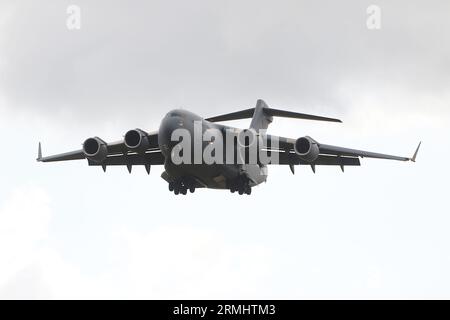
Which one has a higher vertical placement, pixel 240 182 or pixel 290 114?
pixel 290 114

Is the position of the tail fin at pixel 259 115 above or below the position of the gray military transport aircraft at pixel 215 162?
above

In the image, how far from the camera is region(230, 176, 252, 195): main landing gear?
32.8m

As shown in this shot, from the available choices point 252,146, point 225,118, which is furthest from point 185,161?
point 225,118

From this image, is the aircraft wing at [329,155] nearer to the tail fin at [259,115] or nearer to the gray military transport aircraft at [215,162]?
the gray military transport aircraft at [215,162]

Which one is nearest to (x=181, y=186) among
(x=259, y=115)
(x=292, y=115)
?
(x=292, y=115)

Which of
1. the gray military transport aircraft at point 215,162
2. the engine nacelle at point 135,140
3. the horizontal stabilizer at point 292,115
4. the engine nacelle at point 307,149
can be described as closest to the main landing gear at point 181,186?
the gray military transport aircraft at point 215,162

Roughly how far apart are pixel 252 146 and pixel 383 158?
4561 mm

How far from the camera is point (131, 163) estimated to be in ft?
115

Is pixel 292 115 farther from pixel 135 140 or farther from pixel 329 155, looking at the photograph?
pixel 135 140

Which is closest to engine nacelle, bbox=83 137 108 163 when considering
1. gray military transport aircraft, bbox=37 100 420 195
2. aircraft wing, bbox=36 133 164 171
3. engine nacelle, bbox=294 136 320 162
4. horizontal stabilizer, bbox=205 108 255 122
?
gray military transport aircraft, bbox=37 100 420 195

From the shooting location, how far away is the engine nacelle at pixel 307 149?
32.1 meters

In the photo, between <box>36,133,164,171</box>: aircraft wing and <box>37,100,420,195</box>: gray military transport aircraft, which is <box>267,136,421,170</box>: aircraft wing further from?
<box>36,133,164,171</box>: aircraft wing
